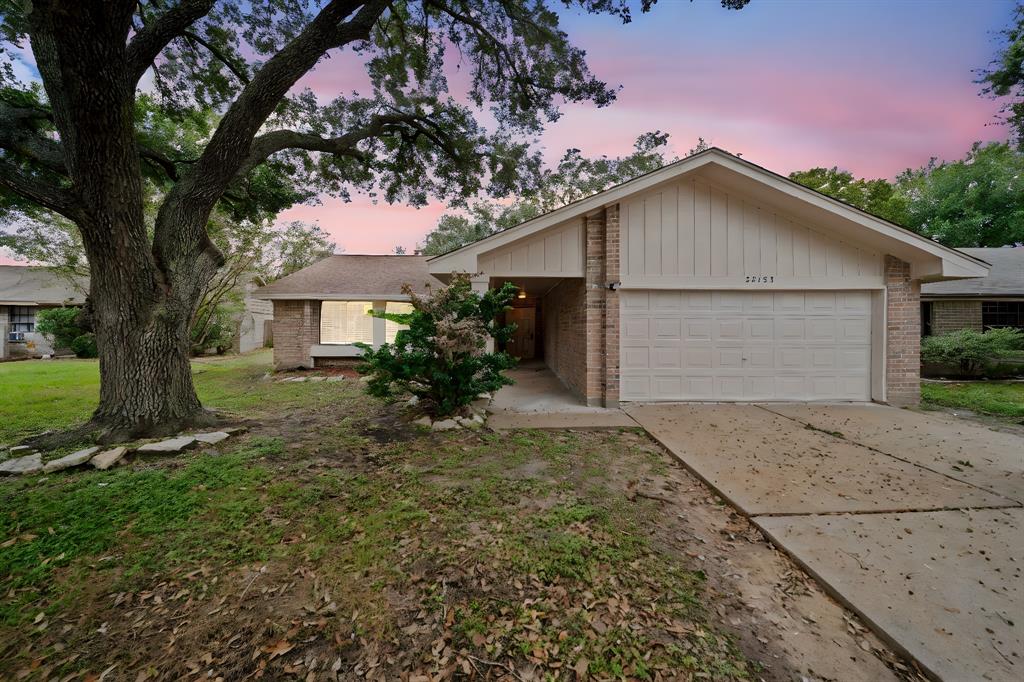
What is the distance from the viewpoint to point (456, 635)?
1.98 metres

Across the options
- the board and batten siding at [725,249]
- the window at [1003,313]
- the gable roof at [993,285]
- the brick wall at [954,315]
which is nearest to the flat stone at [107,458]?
the board and batten siding at [725,249]

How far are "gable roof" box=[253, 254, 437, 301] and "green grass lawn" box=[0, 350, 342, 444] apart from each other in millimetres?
2833

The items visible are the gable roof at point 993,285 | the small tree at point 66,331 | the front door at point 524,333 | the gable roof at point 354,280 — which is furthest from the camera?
the front door at point 524,333

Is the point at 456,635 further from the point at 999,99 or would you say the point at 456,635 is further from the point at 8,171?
the point at 999,99

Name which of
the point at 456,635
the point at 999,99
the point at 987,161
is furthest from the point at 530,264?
the point at 987,161

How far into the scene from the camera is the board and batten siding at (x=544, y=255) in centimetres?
711

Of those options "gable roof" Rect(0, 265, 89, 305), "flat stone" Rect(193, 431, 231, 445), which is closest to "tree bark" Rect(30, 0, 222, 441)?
"flat stone" Rect(193, 431, 231, 445)

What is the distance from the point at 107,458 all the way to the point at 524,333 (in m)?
12.6

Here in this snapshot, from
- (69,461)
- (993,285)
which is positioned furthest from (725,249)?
(993,285)

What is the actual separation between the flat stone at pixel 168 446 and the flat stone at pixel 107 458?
0.18 m

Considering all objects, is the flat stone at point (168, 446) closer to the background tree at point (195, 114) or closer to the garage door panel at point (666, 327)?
the background tree at point (195, 114)

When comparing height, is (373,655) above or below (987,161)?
below

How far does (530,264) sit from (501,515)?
489cm

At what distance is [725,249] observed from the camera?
23.6ft
